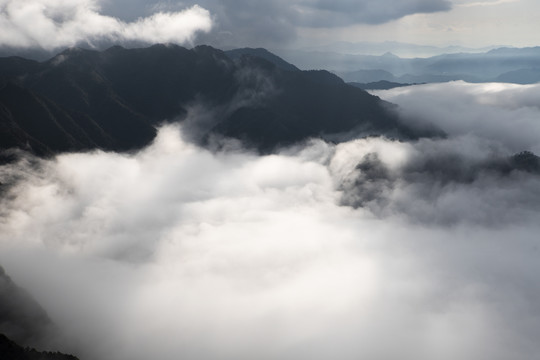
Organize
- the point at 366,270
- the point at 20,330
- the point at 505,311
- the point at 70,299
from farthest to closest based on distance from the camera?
1. the point at 366,270
2. the point at 505,311
3. the point at 70,299
4. the point at 20,330

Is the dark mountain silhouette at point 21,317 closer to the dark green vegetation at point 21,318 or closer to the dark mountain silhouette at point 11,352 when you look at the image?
the dark green vegetation at point 21,318

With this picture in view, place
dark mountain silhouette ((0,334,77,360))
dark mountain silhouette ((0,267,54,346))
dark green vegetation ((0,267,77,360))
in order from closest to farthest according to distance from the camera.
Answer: dark mountain silhouette ((0,334,77,360)), dark green vegetation ((0,267,77,360)), dark mountain silhouette ((0,267,54,346))

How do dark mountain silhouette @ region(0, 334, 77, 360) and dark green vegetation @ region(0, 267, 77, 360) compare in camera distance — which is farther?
dark green vegetation @ region(0, 267, 77, 360)

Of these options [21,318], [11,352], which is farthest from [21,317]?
[11,352]

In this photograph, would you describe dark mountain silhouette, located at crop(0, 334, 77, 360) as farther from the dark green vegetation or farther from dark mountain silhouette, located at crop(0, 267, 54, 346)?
dark mountain silhouette, located at crop(0, 267, 54, 346)

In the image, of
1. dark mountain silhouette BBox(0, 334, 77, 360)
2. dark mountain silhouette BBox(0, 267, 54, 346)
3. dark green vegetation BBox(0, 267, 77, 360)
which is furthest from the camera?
dark mountain silhouette BBox(0, 267, 54, 346)

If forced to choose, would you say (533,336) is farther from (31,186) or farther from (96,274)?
(31,186)

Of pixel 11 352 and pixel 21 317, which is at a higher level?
pixel 11 352

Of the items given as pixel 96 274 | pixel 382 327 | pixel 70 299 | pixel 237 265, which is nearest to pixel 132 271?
pixel 96 274

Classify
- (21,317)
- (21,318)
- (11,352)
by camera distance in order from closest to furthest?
1. (11,352)
2. (21,318)
3. (21,317)

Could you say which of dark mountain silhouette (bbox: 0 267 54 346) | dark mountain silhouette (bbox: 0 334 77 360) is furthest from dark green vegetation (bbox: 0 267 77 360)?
dark mountain silhouette (bbox: 0 334 77 360)

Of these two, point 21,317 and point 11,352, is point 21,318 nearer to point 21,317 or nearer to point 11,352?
point 21,317
